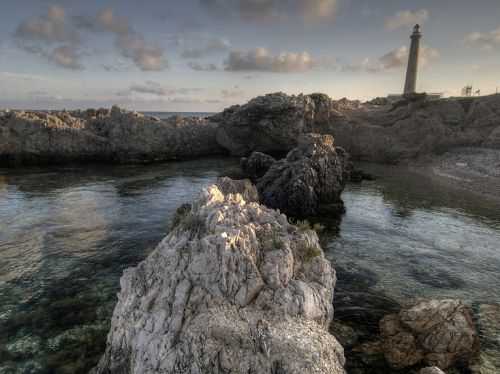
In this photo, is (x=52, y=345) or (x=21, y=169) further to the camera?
(x=21, y=169)

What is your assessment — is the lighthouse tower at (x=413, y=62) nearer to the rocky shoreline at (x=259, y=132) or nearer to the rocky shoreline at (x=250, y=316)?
the rocky shoreline at (x=259, y=132)

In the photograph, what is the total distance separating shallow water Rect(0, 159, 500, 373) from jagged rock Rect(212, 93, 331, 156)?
2678 cm

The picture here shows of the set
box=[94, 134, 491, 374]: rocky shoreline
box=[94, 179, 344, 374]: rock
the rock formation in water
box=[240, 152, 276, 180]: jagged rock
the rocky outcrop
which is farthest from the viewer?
the rock formation in water

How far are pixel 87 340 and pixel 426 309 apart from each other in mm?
14845

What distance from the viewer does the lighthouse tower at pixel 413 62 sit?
102 m

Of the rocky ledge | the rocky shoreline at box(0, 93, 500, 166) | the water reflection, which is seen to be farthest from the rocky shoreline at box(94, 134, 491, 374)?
the rocky shoreline at box(0, 93, 500, 166)

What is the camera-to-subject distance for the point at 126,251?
890 inches

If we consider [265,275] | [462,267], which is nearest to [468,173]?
[462,267]

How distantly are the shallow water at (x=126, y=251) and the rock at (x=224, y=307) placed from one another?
15.4 ft

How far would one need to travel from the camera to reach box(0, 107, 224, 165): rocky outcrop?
54812mm

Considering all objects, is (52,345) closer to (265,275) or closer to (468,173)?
(265,275)

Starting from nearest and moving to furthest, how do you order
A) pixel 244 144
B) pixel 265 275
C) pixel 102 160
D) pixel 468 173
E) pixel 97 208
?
pixel 265 275, pixel 97 208, pixel 468 173, pixel 102 160, pixel 244 144

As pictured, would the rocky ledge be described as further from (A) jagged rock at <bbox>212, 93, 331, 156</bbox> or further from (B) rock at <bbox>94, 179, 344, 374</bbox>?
(A) jagged rock at <bbox>212, 93, 331, 156</bbox>

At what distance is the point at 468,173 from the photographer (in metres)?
48.5
